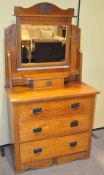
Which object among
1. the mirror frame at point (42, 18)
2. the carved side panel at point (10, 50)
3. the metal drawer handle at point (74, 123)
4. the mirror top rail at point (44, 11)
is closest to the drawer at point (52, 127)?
the metal drawer handle at point (74, 123)

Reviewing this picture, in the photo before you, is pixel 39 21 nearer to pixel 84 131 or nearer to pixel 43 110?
pixel 43 110

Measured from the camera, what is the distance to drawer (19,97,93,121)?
190cm

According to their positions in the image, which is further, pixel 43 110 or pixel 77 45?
pixel 77 45

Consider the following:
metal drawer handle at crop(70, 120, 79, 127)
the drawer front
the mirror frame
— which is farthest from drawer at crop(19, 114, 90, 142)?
the mirror frame

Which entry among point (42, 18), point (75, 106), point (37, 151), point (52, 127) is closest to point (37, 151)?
point (37, 151)

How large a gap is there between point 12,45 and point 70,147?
1174mm

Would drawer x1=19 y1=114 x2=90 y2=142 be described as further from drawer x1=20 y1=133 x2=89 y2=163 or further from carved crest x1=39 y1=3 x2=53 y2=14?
carved crest x1=39 y1=3 x2=53 y2=14

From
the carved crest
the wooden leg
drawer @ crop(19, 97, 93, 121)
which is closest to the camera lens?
drawer @ crop(19, 97, 93, 121)

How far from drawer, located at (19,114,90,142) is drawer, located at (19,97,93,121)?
2.3 inches

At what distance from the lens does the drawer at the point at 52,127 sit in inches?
76.9

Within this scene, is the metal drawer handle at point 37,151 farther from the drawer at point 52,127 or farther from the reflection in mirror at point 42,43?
the reflection in mirror at point 42,43

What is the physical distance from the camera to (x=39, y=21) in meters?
2.06

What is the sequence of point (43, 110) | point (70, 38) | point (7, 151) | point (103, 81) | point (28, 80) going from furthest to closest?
point (103, 81) < point (7, 151) < point (70, 38) < point (28, 80) < point (43, 110)

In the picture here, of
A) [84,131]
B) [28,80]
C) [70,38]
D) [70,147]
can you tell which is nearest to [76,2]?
[70,38]
